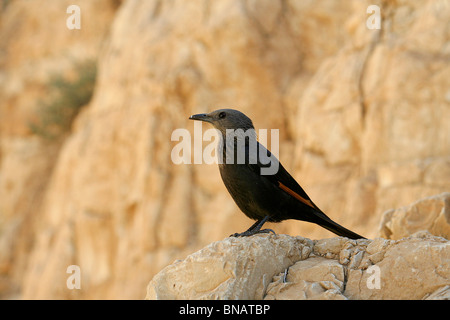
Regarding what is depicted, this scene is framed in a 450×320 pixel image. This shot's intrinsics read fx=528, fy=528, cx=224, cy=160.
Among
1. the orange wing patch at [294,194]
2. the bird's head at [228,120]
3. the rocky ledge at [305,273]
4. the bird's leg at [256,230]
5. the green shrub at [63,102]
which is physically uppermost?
the green shrub at [63,102]

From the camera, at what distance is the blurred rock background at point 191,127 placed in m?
6.85

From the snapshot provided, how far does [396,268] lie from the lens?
110 inches

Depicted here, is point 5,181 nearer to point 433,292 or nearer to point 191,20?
point 191,20

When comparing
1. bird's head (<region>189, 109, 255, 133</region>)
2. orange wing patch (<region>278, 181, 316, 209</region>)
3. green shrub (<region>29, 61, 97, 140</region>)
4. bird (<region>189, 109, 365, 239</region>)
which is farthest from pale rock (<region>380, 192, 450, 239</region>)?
green shrub (<region>29, 61, 97, 140</region>)

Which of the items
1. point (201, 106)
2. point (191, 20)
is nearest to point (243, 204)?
point (201, 106)

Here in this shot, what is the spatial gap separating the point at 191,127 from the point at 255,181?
5978 millimetres

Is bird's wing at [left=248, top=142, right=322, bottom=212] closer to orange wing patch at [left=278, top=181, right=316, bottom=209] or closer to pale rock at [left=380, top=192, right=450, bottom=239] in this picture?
orange wing patch at [left=278, top=181, right=316, bottom=209]

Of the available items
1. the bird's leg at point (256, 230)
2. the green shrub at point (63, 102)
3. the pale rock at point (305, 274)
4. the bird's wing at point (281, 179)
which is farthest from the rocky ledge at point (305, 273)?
the green shrub at point (63, 102)

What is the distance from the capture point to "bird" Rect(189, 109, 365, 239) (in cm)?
349

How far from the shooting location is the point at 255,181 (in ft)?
11.4

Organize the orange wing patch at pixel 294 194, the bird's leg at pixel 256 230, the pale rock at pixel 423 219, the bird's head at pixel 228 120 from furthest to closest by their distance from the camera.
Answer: the pale rock at pixel 423 219 < the bird's head at pixel 228 120 < the orange wing patch at pixel 294 194 < the bird's leg at pixel 256 230

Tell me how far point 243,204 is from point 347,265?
2.84 feet

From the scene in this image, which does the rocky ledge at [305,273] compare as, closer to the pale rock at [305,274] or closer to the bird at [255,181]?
the pale rock at [305,274]

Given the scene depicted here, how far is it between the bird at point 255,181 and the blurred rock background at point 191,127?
2.82m
